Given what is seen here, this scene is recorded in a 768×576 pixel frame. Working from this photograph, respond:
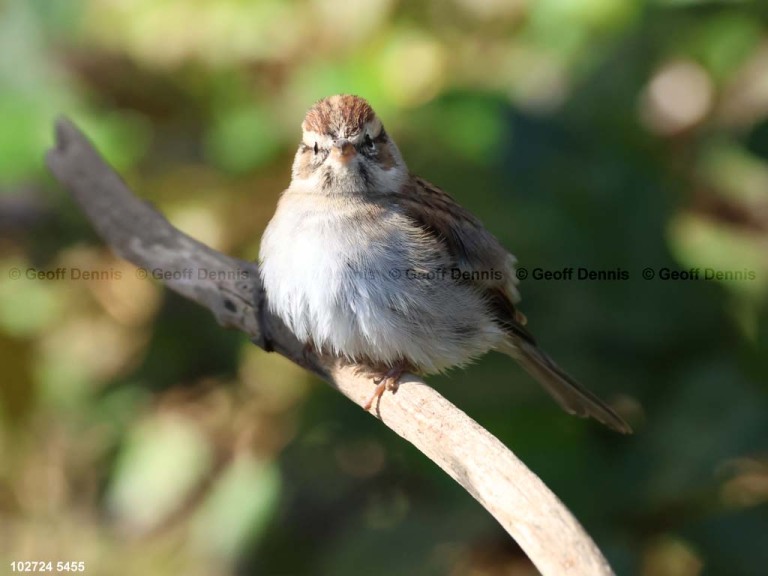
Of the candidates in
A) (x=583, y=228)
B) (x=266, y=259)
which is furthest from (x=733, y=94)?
(x=266, y=259)

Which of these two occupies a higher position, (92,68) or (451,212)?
(92,68)

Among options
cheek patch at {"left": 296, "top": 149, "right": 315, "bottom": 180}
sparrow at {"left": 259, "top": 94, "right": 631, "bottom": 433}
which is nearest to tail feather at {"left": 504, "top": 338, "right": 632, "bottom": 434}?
sparrow at {"left": 259, "top": 94, "right": 631, "bottom": 433}

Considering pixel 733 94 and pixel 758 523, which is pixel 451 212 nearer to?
pixel 758 523

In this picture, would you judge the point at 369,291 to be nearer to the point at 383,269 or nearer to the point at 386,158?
the point at 383,269

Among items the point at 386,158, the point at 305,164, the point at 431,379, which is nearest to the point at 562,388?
the point at 431,379

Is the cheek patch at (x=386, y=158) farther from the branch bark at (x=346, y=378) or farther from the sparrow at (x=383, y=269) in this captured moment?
the branch bark at (x=346, y=378)

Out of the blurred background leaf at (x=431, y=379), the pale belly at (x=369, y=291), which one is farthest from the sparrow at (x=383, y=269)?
the blurred background leaf at (x=431, y=379)
